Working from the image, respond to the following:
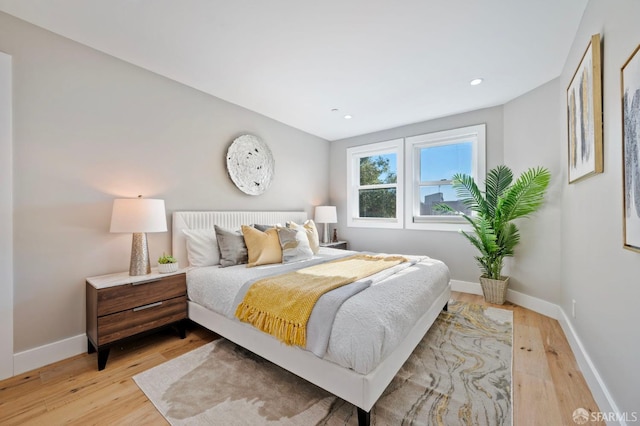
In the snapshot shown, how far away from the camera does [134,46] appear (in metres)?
2.22

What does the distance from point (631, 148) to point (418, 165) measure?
3.02 metres

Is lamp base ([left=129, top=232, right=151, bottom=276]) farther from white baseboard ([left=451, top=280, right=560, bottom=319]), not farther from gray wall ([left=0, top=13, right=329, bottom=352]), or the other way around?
white baseboard ([left=451, top=280, right=560, bottom=319])

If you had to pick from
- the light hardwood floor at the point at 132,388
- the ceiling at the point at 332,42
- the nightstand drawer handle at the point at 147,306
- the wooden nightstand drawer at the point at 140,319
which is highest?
the ceiling at the point at 332,42

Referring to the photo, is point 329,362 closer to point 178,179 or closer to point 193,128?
point 178,179

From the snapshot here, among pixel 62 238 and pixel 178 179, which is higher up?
pixel 178 179

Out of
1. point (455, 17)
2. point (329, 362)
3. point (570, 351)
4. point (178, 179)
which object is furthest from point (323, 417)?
point (455, 17)

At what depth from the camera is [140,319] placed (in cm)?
213

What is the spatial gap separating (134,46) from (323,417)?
3.11m

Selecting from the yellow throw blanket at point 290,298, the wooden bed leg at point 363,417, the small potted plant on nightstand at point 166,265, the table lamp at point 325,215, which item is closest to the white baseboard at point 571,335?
the wooden bed leg at point 363,417

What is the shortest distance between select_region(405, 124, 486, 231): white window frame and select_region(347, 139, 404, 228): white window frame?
4.3 inches

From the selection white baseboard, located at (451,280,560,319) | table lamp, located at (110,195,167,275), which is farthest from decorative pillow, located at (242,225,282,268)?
white baseboard, located at (451,280,560,319)

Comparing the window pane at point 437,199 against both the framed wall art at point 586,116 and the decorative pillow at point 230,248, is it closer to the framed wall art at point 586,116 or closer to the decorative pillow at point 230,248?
the framed wall art at point 586,116

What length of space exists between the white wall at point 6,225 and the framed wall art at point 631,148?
11.8 feet

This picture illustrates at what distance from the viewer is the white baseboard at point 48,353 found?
6.22 feet
